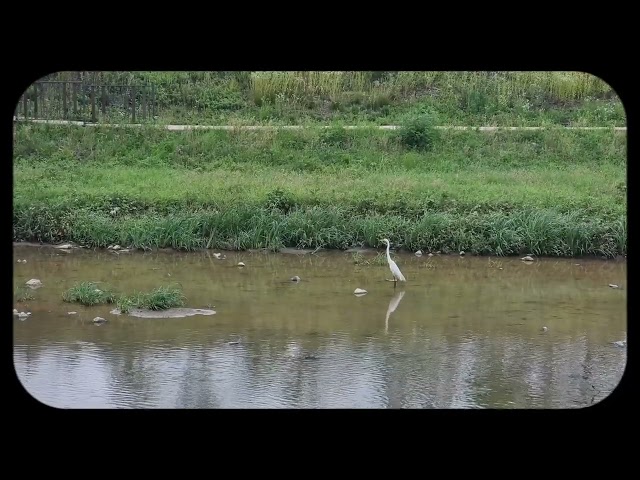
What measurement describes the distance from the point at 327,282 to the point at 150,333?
219cm

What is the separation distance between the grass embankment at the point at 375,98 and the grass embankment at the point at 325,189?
993 millimetres

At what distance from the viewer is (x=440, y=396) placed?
18.3 ft

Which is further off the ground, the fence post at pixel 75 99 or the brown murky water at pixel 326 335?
the fence post at pixel 75 99

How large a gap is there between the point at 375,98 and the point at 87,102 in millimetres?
4553

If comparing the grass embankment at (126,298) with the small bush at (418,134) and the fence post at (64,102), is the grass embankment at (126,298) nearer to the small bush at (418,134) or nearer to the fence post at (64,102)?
the small bush at (418,134)

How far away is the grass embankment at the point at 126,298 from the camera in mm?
7352

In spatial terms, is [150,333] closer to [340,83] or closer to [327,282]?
[327,282]

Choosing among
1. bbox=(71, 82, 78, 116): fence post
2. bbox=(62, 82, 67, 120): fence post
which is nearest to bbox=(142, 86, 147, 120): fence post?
bbox=(71, 82, 78, 116): fence post

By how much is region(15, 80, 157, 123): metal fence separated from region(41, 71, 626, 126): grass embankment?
0.09 metres

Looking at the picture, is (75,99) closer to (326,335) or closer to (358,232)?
(358,232)

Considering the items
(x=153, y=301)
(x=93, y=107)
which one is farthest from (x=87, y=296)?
(x=93, y=107)

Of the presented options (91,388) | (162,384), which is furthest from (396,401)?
(91,388)

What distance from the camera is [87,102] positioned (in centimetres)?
1423

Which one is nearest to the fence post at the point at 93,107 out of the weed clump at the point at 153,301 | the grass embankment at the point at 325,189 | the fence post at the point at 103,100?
the fence post at the point at 103,100
